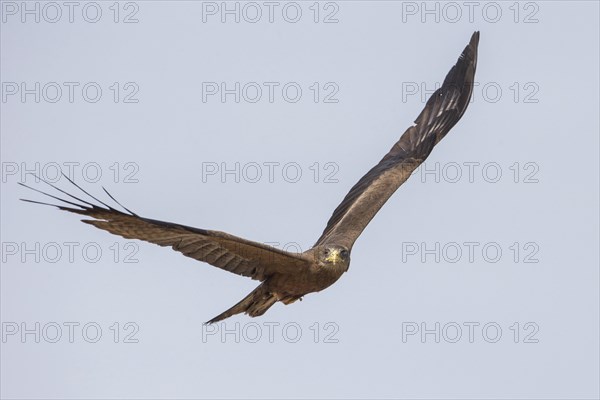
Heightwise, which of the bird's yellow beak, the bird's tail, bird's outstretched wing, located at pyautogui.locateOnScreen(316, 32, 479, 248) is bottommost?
the bird's tail

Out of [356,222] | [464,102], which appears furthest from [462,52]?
[356,222]

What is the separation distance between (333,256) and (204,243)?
5.44 feet

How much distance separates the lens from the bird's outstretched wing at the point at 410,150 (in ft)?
57.4

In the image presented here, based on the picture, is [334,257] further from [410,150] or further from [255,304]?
[410,150]

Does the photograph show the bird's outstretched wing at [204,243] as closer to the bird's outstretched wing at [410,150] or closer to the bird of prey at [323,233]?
the bird of prey at [323,233]

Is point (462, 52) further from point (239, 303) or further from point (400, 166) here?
point (239, 303)

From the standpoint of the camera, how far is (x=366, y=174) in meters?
18.7

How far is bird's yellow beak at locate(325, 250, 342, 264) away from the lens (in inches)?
603

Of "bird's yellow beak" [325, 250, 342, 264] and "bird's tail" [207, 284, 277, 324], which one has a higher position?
"bird's yellow beak" [325, 250, 342, 264]

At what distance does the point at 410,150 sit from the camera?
19188 mm

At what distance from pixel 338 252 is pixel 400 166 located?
137 inches

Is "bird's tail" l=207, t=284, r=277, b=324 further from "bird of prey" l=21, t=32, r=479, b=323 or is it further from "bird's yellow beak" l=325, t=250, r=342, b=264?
"bird's yellow beak" l=325, t=250, r=342, b=264

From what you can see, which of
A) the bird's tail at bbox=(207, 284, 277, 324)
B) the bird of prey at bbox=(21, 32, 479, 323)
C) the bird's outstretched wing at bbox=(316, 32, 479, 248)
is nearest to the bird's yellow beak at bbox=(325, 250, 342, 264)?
the bird of prey at bbox=(21, 32, 479, 323)

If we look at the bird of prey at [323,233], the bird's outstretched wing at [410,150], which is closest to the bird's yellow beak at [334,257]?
the bird of prey at [323,233]
